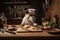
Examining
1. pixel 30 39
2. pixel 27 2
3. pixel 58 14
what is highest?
pixel 27 2

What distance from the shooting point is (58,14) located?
2115 millimetres

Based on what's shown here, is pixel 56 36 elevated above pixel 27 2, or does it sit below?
below

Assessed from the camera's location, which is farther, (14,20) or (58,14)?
(14,20)

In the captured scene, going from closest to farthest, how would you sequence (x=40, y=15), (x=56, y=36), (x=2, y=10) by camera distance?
(x=56, y=36) → (x=40, y=15) → (x=2, y=10)

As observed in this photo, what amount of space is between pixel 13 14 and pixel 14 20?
0.71 ft

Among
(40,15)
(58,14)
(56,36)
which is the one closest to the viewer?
(56,36)

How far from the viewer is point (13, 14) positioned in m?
3.62

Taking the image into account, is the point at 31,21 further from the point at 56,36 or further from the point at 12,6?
the point at 12,6

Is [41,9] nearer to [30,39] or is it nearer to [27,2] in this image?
[27,2]

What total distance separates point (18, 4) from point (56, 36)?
234 centimetres

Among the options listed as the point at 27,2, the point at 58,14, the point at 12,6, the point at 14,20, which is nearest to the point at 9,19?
→ the point at 14,20

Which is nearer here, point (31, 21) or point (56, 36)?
point (56, 36)

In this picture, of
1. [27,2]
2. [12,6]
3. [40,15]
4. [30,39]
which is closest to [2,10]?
[12,6]

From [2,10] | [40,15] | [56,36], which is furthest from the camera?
[2,10]
